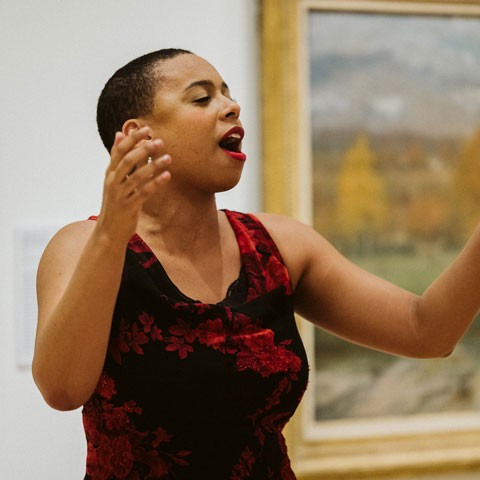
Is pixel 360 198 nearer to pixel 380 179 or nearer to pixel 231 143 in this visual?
pixel 380 179

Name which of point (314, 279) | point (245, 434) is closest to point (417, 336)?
point (314, 279)

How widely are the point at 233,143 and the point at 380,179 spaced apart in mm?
838

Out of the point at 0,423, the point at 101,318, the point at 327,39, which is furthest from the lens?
the point at 327,39

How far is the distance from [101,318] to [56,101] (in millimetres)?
930

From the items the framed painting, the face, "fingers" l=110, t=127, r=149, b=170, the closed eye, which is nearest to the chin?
the face

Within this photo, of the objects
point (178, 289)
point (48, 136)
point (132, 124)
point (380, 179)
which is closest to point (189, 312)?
point (178, 289)

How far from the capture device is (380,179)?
169 cm

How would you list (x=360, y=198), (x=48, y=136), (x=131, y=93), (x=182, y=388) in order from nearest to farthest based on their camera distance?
1. (x=182, y=388)
2. (x=131, y=93)
3. (x=48, y=136)
4. (x=360, y=198)

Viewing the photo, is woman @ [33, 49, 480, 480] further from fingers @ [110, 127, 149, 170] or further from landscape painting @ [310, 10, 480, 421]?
landscape painting @ [310, 10, 480, 421]

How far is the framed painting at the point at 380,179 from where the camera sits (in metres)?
1.62

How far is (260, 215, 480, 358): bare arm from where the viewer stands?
97cm

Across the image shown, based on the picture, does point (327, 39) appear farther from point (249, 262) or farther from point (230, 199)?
point (249, 262)

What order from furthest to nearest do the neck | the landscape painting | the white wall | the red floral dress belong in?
the landscape painting → the white wall → the neck → the red floral dress

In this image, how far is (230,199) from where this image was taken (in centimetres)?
162
